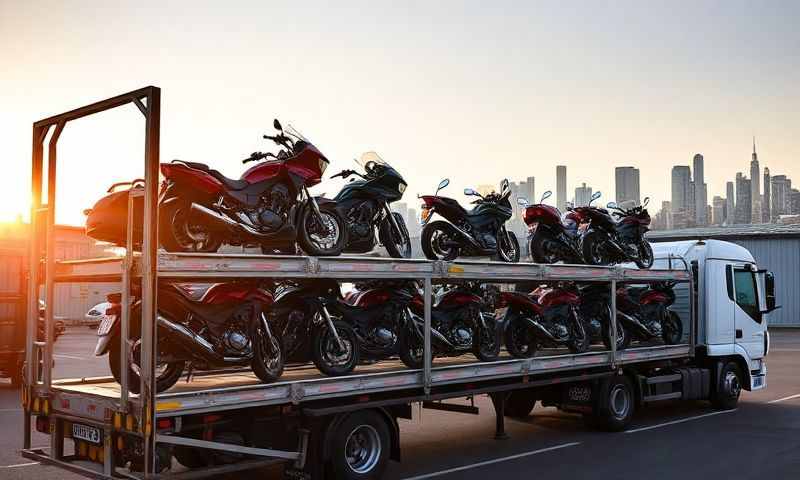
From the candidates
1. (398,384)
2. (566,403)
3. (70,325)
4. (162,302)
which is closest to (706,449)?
(566,403)

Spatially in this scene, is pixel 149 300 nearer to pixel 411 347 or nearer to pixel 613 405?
pixel 411 347

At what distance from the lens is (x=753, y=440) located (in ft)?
34.5

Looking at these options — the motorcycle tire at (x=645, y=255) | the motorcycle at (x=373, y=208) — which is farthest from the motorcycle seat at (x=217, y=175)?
the motorcycle tire at (x=645, y=255)

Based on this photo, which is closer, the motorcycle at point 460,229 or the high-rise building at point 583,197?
the motorcycle at point 460,229

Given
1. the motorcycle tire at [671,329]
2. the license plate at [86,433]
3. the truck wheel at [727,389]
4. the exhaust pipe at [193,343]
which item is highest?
the exhaust pipe at [193,343]

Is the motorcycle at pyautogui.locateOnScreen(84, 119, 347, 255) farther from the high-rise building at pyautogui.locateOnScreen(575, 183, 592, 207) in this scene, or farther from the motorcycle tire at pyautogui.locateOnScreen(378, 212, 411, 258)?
the high-rise building at pyautogui.locateOnScreen(575, 183, 592, 207)

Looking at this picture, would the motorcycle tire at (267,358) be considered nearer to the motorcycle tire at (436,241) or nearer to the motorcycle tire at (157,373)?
the motorcycle tire at (157,373)

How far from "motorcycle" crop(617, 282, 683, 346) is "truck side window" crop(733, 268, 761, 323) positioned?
1.15 meters

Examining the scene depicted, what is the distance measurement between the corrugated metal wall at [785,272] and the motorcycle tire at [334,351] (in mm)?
35967

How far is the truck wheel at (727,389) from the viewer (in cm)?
1310

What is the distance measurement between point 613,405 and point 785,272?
32.5 metres

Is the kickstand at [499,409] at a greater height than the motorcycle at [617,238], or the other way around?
the motorcycle at [617,238]

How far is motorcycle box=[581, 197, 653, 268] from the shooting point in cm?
1234

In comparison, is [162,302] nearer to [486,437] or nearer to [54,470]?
[54,470]
